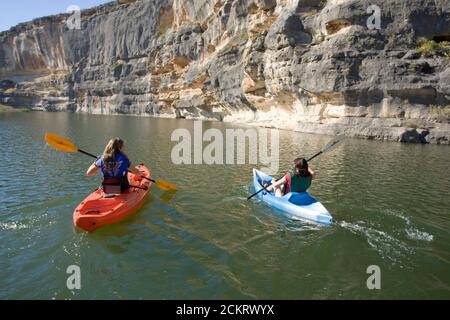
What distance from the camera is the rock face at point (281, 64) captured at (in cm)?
2225

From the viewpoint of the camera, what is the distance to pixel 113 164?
7918mm

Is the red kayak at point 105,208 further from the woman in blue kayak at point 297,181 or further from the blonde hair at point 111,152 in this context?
the woman in blue kayak at point 297,181

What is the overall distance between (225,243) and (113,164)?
308 centimetres

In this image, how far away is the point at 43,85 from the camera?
72500 mm

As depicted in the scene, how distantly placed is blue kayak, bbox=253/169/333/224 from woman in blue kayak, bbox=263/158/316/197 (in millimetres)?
203

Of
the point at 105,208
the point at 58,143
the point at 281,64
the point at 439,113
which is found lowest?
the point at 105,208

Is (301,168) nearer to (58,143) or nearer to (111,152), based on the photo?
(111,152)

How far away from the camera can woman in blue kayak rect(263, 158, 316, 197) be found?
8.66m

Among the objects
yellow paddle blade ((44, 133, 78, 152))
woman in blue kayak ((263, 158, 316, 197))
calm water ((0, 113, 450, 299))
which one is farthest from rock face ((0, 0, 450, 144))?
yellow paddle blade ((44, 133, 78, 152))

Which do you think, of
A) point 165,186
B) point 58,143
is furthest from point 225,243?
point 58,143

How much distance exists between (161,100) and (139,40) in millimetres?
12932

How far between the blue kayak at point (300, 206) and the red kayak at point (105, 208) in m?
3.37
